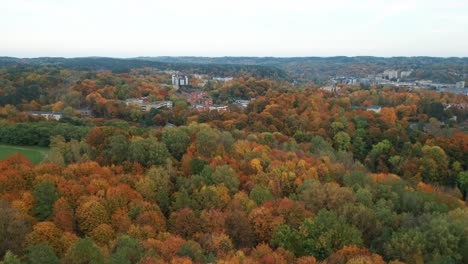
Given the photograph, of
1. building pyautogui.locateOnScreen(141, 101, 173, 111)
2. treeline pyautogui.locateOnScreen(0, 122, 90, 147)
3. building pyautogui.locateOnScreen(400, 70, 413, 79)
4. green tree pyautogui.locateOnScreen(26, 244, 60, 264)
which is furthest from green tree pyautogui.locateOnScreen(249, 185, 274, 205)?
building pyautogui.locateOnScreen(400, 70, 413, 79)

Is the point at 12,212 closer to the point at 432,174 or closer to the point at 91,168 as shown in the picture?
the point at 91,168

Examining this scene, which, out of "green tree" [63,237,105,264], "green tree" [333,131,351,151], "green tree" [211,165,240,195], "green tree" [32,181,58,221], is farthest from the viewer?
"green tree" [333,131,351,151]

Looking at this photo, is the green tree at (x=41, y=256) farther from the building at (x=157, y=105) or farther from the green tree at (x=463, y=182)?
the building at (x=157, y=105)

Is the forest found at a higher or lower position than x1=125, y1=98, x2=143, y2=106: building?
lower

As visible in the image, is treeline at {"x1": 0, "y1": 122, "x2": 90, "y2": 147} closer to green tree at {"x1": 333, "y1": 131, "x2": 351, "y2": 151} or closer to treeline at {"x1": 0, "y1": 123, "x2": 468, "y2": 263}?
treeline at {"x1": 0, "y1": 123, "x2": 468, "y2": 263}

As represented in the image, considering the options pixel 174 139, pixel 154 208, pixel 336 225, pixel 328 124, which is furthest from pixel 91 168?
pixel 328 124

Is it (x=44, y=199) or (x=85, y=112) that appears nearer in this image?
(x=44, y=199)

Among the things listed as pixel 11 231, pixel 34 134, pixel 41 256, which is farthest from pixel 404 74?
pixel 41 256

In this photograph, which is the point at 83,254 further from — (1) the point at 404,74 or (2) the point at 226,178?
(1) the point at 404,74

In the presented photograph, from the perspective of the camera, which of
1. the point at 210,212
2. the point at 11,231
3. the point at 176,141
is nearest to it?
the point at 11,231
